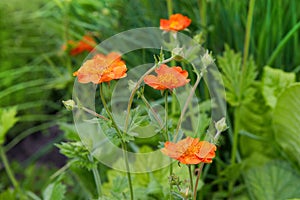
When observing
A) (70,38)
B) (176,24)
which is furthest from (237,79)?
(70,38)

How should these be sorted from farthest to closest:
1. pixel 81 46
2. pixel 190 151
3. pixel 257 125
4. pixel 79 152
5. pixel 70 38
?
pixel 70 38, pixel 81 46, pixel 257 125, pixel 79 152, pixel 190 151

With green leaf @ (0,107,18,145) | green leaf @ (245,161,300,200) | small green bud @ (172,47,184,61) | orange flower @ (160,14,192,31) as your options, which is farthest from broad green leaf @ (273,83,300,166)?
green leaf @ (0,107,18,145)

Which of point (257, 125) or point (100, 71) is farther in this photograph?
point (257, 125)

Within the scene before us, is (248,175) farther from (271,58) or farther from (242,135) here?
(271,58)

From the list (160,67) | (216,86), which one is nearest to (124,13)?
(216,86)

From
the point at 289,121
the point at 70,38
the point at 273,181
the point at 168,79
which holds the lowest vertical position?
the point at 273,181

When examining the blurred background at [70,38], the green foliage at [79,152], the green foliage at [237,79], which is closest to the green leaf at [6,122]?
the blurred background at [70,38]

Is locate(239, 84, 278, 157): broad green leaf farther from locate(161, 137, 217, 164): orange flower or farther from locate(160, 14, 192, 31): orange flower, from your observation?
locate(161, 137, 217, 164): orange flower

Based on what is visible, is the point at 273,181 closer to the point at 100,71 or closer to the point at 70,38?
the point at 100,71

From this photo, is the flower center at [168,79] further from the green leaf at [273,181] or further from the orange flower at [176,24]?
the green leaf at [273,181]
